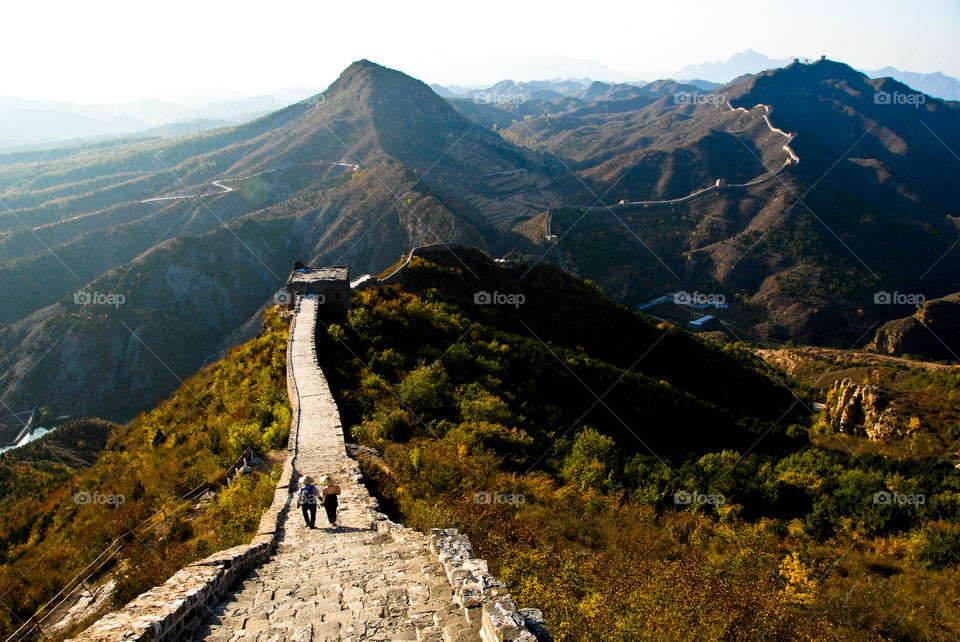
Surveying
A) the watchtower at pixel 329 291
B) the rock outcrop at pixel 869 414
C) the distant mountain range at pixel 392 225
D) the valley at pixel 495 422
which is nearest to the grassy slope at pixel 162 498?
the valley at pixel 495 422

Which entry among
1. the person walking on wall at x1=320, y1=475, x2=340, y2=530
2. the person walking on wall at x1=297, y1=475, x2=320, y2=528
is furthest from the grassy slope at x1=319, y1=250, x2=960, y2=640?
the person walking on wall at x1=297, y1=475, x2=320, y2=528

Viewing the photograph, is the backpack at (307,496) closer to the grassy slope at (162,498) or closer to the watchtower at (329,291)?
the grassy slope at (162,498)

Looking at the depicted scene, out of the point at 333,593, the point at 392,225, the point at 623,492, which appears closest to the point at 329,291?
the point at 623,492

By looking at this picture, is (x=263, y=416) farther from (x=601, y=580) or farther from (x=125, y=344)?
(x=125, y=344)

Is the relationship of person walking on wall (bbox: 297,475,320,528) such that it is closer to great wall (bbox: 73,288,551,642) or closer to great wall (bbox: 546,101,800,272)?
great wall (bbox: 73,288,551,642)

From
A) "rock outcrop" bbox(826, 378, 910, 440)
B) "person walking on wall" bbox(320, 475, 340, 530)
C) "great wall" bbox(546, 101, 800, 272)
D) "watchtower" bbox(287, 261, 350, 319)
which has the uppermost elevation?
"great wall" bbox(546, 101, 800, 272)

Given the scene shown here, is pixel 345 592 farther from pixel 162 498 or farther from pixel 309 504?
pixel 162 498
